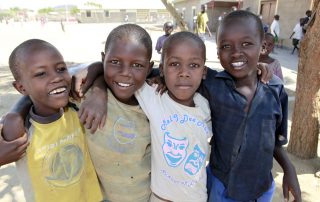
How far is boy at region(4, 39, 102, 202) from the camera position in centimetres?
141

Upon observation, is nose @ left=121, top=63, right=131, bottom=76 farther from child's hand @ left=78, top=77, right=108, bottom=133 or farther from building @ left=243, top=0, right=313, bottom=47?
building @ left=243, top=0, right=313, bottom=47

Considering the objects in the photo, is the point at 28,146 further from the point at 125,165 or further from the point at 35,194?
the point at 125,165

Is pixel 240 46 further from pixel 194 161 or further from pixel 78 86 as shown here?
pixel 78 86

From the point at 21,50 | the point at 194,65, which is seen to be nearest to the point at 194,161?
the point at 194,65

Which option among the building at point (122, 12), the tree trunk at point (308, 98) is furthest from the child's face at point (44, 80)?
the building at point (122, 12)

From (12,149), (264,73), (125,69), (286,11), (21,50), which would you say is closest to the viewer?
(12,149)

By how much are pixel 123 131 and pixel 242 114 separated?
67 cm

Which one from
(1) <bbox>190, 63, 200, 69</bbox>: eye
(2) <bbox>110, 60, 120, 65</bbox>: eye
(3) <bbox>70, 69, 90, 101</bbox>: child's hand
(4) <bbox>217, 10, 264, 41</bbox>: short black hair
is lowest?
(3) <bbox>70, 69, 90, 101</bbox>: child's hand

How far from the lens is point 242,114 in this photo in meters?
1.59

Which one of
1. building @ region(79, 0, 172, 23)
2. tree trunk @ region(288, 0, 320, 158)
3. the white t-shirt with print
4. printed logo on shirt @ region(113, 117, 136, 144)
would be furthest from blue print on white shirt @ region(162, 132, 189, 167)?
building @ region(79, 0, 172, 23)

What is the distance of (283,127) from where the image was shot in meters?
1.72

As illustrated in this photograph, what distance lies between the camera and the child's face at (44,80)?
1439 millimetres

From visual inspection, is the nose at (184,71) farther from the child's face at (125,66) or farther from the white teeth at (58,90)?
the white teeth at (58,90)

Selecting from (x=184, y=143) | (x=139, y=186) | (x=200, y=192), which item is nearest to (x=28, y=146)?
(x=139, y=186)
